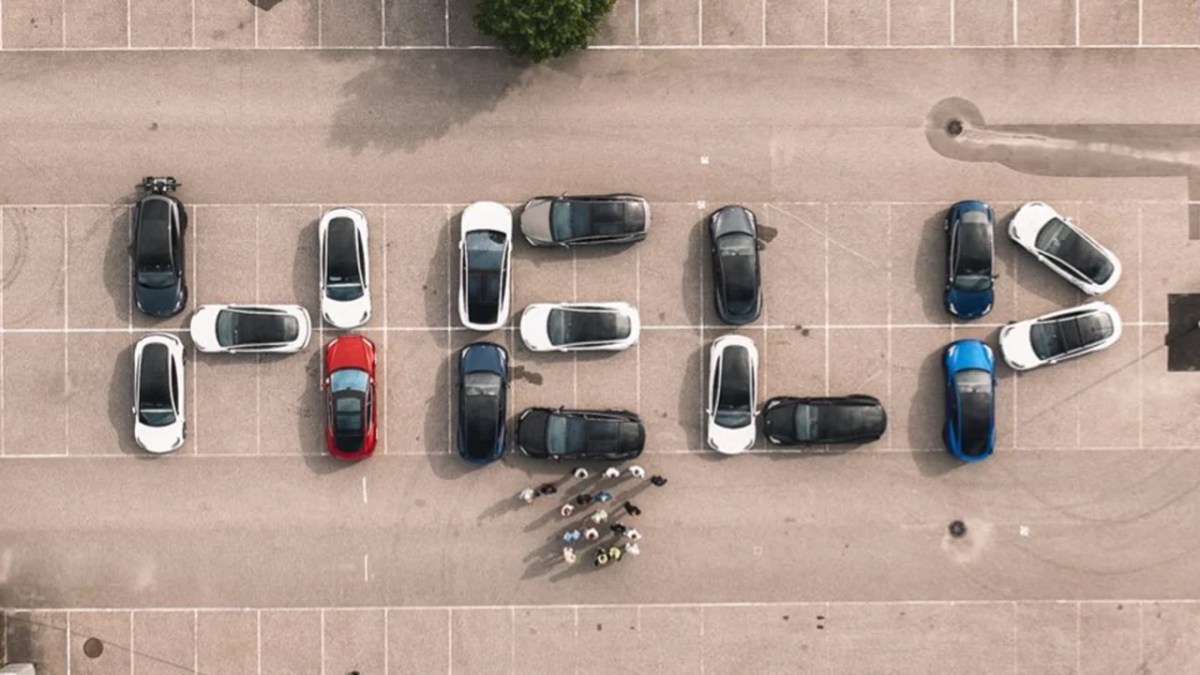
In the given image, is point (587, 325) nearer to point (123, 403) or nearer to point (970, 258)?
point (970, 258)

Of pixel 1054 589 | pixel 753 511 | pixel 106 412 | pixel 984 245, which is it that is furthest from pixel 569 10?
pixel 1054 589

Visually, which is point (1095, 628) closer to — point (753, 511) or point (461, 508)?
point (753, 511)

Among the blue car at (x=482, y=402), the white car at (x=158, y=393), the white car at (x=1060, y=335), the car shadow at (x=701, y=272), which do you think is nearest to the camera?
the blue car at (x=482, y=402)

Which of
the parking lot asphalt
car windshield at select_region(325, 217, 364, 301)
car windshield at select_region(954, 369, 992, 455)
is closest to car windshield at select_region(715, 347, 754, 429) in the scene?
the parking lot asphalt

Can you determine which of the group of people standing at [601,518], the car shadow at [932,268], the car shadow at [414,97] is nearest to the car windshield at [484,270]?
the car shadow at [414,97]

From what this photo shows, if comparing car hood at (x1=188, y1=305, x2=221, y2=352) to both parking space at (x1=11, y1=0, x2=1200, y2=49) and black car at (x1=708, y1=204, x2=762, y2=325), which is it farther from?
black car at (x1=708, y1=204, x2=762, y2=325)

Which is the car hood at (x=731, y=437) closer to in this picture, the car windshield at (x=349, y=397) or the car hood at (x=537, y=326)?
the car hood at (x=537, y=326)
